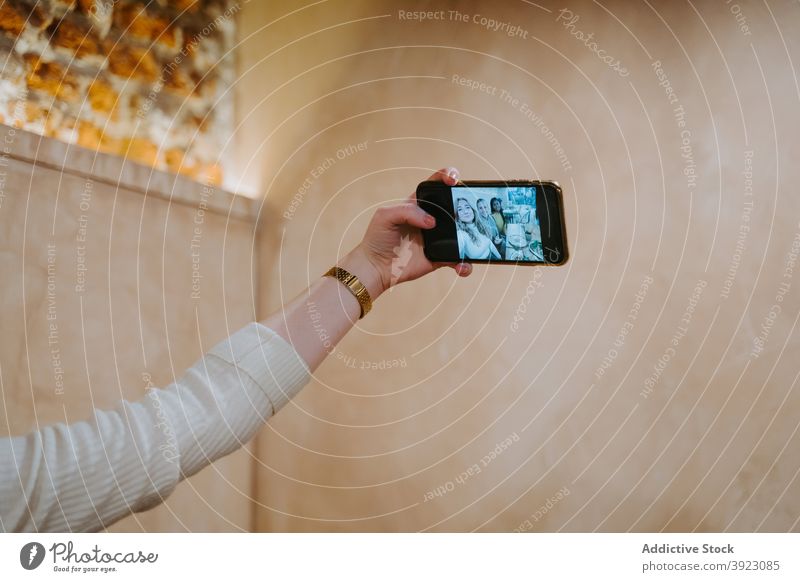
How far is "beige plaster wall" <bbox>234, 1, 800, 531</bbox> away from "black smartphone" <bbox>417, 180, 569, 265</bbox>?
178 millimetres

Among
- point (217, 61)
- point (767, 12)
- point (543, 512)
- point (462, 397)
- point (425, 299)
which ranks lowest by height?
point (543, 512)

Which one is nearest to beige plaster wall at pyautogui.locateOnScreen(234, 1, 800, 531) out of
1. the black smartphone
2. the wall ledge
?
the wall ledge

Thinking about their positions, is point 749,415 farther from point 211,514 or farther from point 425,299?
point 211,514

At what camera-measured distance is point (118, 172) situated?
2.35 feet

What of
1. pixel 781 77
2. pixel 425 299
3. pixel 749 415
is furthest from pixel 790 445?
pixel 425 299

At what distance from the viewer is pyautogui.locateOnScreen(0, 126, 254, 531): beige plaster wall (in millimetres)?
630

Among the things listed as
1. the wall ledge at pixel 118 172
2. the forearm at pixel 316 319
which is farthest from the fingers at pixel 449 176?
the wall ledge at pixel 118 172

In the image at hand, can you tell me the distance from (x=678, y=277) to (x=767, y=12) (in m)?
0.22

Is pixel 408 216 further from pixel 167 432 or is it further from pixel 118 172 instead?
pixel 118 172

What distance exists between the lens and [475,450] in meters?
0.73

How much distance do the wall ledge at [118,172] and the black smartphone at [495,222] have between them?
38cm
